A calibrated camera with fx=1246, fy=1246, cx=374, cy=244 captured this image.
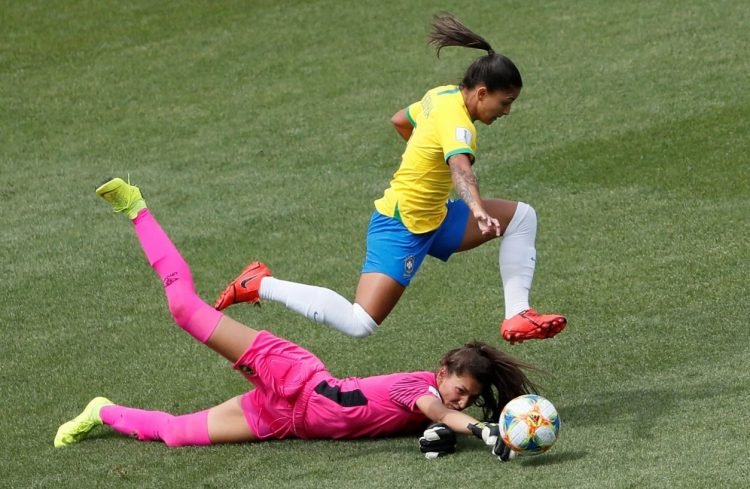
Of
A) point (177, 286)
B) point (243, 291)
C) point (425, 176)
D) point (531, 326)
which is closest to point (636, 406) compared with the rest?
point (531, 326)

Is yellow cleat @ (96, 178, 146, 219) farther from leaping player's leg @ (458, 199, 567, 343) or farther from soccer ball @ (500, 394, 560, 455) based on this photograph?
soccer ball @ (500, 394, 560, 455)

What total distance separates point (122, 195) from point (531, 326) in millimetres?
2760

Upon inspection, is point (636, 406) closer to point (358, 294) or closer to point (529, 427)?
point (529, 427)

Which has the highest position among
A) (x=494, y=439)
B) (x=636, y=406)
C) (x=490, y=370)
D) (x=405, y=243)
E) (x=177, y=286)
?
(x=405, y=243)

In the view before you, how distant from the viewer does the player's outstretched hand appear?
22.8 ft

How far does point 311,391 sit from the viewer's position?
293 inches

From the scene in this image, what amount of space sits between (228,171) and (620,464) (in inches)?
309

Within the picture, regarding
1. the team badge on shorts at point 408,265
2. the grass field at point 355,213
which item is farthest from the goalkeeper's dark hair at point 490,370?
the team badge on shorts at point 408,265

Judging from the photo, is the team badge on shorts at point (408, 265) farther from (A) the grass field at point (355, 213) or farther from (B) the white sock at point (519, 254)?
(A) the grass field at point (355, 213)

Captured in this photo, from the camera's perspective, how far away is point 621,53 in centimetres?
1562

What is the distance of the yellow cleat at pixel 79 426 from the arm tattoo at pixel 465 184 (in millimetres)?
2706

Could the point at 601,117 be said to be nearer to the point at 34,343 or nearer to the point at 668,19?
the point at 668,19

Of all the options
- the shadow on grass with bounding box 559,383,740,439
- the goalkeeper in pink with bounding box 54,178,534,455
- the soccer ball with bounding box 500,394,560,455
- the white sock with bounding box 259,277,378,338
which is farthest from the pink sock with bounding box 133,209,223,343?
the shadow on grass with bounding box 559,383,740,439

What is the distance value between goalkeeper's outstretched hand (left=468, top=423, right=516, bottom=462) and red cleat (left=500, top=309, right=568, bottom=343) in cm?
87
